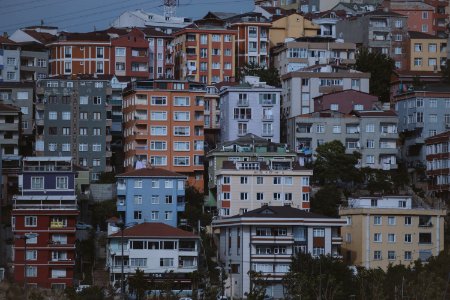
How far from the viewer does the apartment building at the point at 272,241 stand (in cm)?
6706

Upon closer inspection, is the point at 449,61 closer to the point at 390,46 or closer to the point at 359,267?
the point at 390,46

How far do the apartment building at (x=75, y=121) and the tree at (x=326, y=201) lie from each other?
12321 mm

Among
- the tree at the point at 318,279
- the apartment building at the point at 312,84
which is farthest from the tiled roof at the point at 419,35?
the tree at the point at 318,279

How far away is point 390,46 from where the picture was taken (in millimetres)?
98875

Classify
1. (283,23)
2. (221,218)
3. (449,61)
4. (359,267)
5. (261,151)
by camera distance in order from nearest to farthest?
(359,267)
(221,218)
(261,151)
(449,61)
(283,23)

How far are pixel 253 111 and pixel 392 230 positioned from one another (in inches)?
577

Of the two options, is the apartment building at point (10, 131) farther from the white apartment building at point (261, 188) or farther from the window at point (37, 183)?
the white apartment building at point (261, 188)

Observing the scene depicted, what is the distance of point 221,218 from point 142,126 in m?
11.3

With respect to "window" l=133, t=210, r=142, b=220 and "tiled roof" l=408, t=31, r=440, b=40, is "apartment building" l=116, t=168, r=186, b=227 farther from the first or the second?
"tiled roof" l=408, t=31, r=440, b=40

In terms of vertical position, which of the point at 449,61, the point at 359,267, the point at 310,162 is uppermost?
the point at 449,61

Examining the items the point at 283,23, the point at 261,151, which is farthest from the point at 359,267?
the point at 283,23

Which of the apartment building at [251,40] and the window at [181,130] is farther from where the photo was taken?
the apartment building at [251,40]

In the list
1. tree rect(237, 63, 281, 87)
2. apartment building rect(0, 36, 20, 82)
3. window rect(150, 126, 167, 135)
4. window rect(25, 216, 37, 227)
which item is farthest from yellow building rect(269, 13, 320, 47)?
window rect(25, 216, 37, 227)

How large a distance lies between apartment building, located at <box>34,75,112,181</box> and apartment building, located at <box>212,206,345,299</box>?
532 inches
